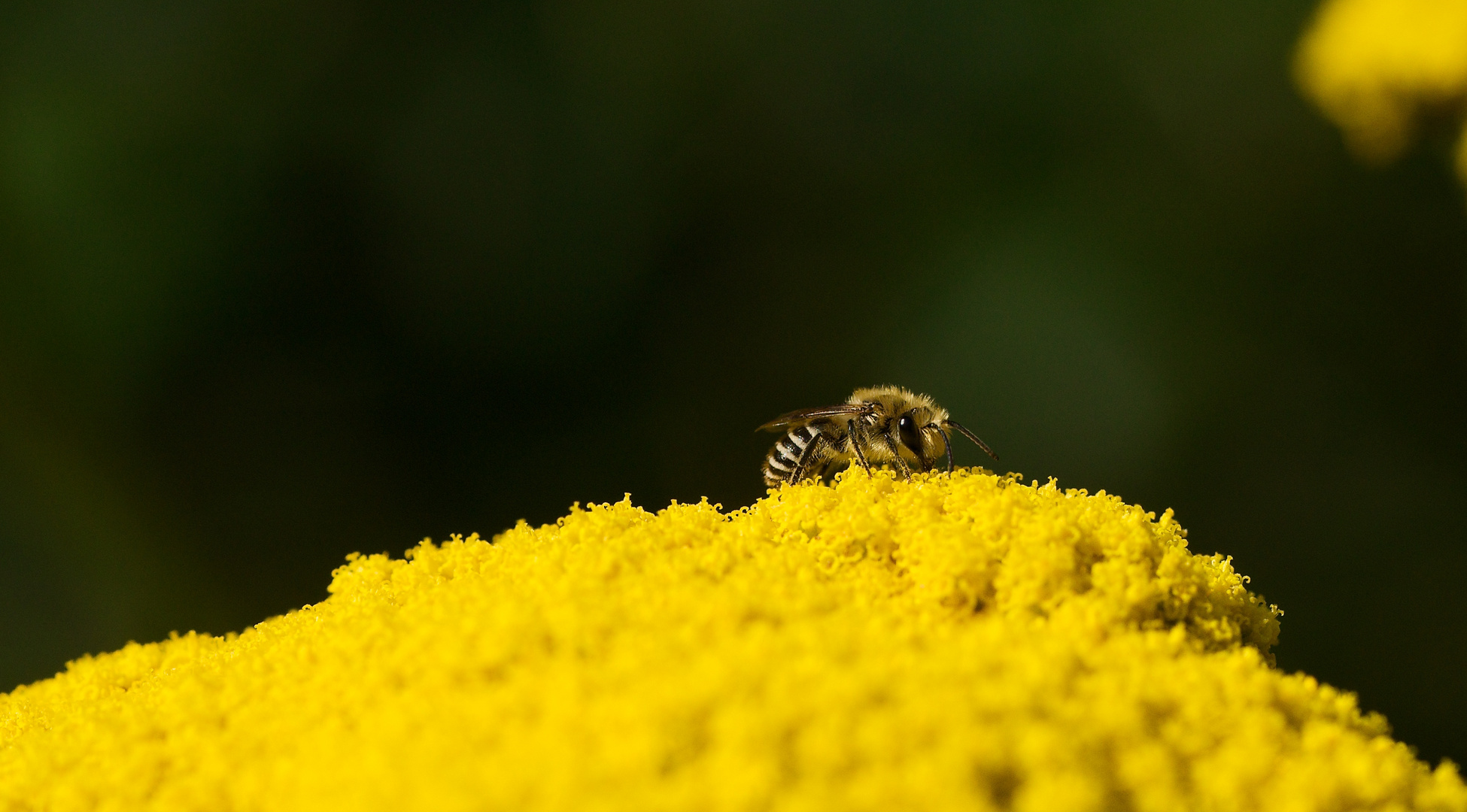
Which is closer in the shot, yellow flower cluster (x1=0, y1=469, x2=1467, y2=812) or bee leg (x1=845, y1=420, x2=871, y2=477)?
yellow flower cluster (x1=0, y1=469, x2=1467, y2=812)

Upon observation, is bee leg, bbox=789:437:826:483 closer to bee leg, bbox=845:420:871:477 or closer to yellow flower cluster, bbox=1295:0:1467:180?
bee leg, bbox=845:420:871:477

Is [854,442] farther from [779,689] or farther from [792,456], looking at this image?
[779,689]

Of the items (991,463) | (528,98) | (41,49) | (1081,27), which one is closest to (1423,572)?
(991,463)

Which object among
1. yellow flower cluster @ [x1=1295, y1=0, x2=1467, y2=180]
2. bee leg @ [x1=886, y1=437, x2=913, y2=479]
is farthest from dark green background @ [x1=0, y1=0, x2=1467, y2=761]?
bee leg @ [x1=886, y1=437, x2=913, y2=479]

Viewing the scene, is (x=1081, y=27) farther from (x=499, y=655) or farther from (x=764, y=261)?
(x=499, y=655)

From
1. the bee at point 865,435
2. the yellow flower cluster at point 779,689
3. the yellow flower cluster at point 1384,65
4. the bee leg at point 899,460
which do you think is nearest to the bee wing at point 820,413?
the bee at point 865,435

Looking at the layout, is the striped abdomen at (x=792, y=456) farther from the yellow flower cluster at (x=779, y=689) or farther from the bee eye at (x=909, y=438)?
the yellow flower cluster at (x=779, y=689)

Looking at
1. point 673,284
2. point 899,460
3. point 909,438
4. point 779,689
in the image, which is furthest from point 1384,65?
point 779,689

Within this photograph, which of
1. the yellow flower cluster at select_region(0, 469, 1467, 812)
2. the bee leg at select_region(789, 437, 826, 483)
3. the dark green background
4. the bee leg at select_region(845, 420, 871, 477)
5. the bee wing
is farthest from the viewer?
the dark green background
